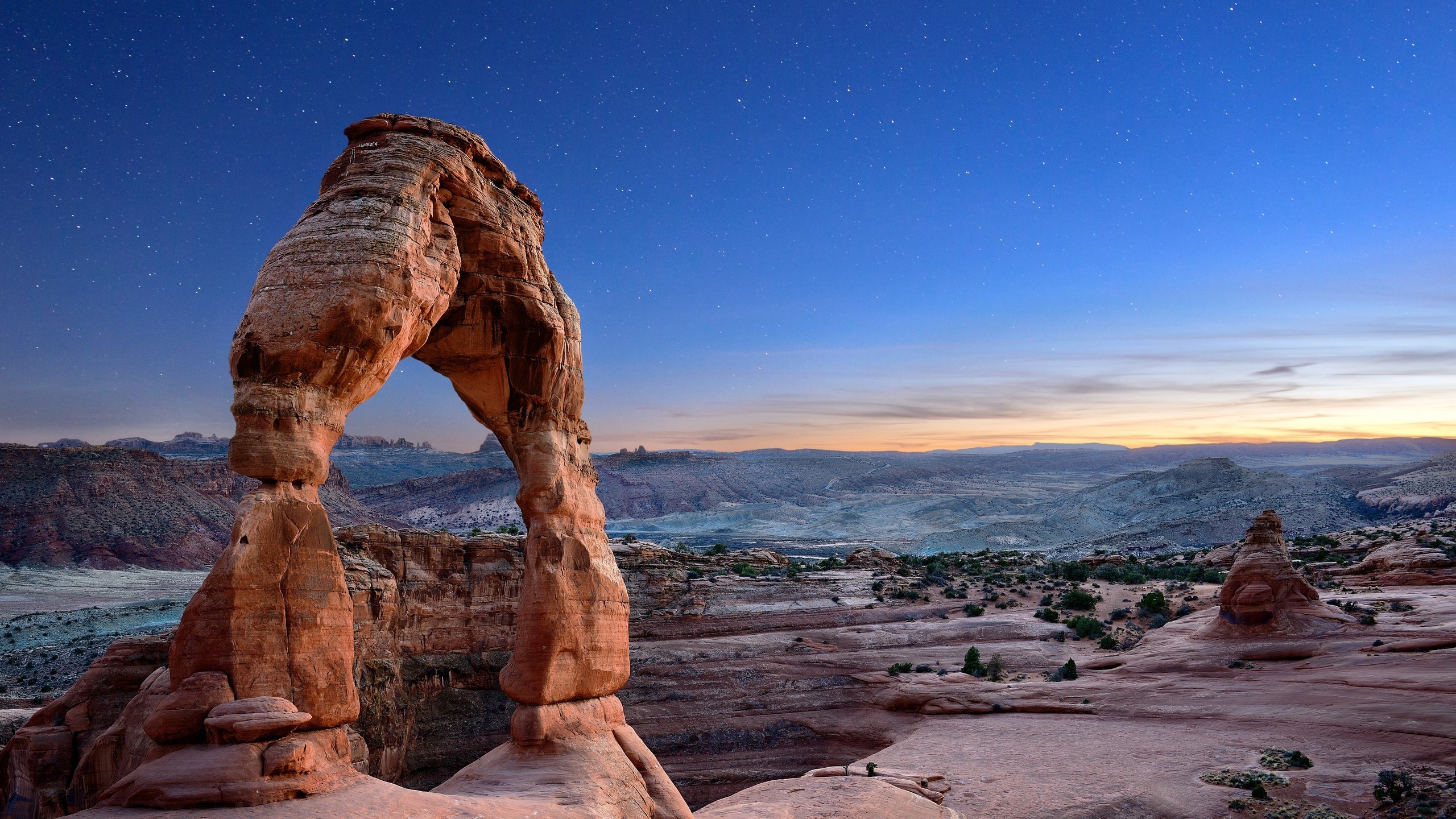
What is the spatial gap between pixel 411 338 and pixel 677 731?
1922 centimetres

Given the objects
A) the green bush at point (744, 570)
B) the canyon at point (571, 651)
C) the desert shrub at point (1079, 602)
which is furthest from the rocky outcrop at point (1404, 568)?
the green bush at point (744, 570)

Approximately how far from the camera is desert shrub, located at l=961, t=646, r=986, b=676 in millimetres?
27594

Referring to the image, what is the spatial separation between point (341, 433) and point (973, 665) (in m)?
25.3

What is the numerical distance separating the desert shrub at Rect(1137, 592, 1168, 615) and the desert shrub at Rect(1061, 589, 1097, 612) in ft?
6.77

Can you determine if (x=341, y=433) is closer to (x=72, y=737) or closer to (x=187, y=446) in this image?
(x=72, y=737)

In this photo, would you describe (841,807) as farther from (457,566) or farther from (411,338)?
(457,566)

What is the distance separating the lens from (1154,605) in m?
33.1

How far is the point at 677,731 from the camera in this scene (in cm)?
2522

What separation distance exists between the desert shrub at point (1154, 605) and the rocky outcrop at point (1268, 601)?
26.3 ft

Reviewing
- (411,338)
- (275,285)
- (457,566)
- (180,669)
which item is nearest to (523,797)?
(180,669)

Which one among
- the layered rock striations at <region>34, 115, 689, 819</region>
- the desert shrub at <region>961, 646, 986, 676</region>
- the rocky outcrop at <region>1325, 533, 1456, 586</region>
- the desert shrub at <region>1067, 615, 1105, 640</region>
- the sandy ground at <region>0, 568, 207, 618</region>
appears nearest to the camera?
the layered rock striations at <region>34, 115, 689, 819</region>

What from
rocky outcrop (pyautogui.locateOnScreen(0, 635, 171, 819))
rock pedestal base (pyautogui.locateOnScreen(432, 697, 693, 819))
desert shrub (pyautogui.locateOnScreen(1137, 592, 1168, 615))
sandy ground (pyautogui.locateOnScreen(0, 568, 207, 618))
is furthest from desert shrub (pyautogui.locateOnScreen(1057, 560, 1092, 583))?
sandy ground (pyautogui.locateOnScreen(0, 568, 207, 618))

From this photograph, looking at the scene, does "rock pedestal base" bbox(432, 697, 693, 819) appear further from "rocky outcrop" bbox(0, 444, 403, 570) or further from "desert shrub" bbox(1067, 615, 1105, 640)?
"rocky outcrop" bbox(0, 444, 403, 570)

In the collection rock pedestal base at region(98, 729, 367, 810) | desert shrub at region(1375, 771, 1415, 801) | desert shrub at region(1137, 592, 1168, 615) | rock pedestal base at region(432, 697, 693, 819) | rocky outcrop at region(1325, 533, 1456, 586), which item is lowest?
desert shrub at region(1137, 592, 1168, 615)
